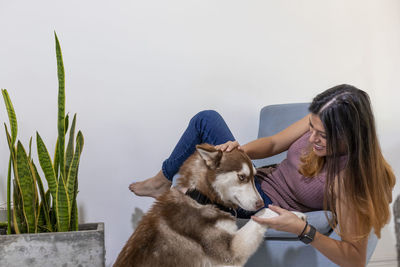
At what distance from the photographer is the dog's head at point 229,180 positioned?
5.38 feet

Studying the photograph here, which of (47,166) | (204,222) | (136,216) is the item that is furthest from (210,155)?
(136,216)

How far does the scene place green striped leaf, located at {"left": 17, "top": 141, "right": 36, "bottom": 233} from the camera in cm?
192

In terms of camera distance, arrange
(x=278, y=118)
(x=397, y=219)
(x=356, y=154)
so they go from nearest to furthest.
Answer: (x=356, y=154)
(x=278, y=118)
(x=397, y=219)

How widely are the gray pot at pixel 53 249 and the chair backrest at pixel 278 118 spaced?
120 centimetres

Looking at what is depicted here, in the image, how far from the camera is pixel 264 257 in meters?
1.81

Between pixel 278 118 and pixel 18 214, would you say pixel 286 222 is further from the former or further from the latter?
pixel 18 214

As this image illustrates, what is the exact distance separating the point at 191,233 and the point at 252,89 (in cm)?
157

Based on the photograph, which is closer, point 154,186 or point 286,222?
point 286,222

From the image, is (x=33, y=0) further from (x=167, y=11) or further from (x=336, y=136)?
(x=336, y=136)

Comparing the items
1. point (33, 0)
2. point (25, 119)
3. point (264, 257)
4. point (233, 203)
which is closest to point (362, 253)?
point (264, 257)

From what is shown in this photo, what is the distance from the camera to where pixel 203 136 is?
2014mm

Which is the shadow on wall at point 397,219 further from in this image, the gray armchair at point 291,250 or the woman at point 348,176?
the woman at point 348,176

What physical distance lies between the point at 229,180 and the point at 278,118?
110 cm

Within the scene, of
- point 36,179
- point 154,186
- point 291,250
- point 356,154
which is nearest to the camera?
point 356,154
